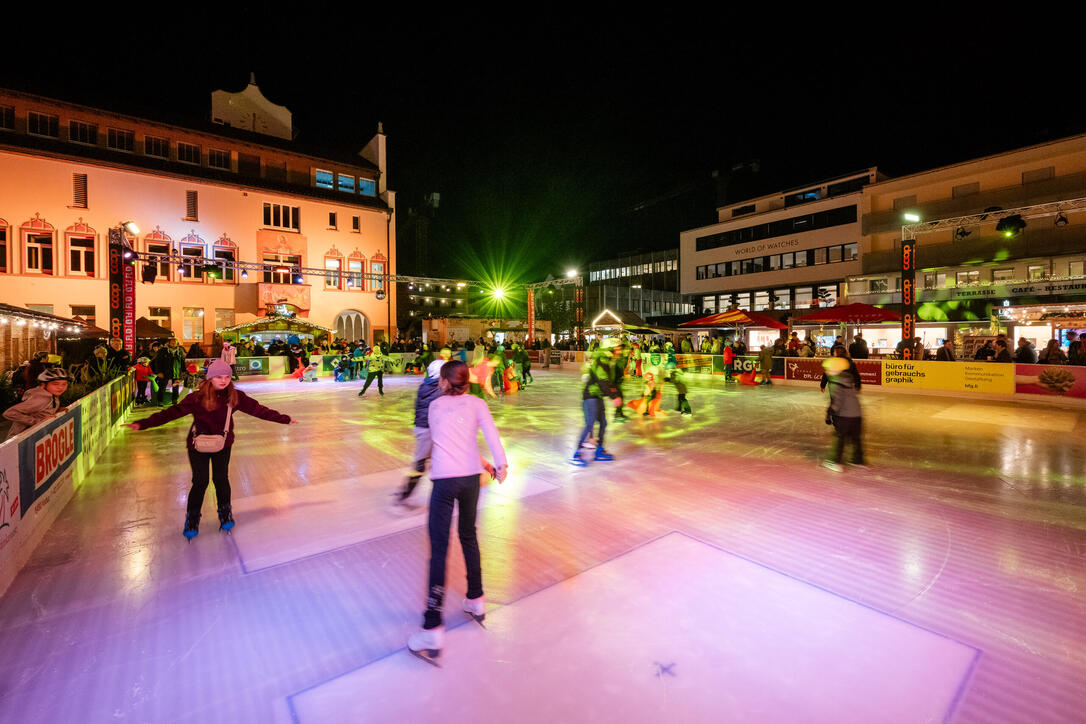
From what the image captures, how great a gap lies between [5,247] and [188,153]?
29.9 feet

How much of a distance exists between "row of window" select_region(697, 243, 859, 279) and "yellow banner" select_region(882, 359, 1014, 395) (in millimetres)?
18207

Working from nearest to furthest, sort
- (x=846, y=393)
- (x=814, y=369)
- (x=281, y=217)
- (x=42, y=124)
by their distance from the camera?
(x=846, y=393), (x=814, y=369), (x=42, y=124), (x=281, y=217)

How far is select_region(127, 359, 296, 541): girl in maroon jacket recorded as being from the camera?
4.32 m

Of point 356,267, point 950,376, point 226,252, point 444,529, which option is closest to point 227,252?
point 226,252

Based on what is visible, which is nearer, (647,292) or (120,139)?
(120,139)

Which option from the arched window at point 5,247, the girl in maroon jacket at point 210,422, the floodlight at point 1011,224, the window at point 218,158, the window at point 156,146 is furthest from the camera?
the window at point 218,158

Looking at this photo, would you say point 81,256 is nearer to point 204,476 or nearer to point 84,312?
point 84,312

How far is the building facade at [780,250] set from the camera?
105 feet

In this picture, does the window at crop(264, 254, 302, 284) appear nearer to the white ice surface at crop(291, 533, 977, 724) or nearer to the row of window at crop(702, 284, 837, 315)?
the row of window at crop(702, 284, 837, 315)

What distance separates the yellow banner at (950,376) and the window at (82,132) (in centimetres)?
3573

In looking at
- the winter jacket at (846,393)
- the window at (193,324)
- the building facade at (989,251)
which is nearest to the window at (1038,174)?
the building facade at (989,251)

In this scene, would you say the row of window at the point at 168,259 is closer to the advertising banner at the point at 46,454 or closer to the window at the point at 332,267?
the window at the point at 332,267

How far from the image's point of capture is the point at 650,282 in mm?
48250

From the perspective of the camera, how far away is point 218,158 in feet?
90.9
